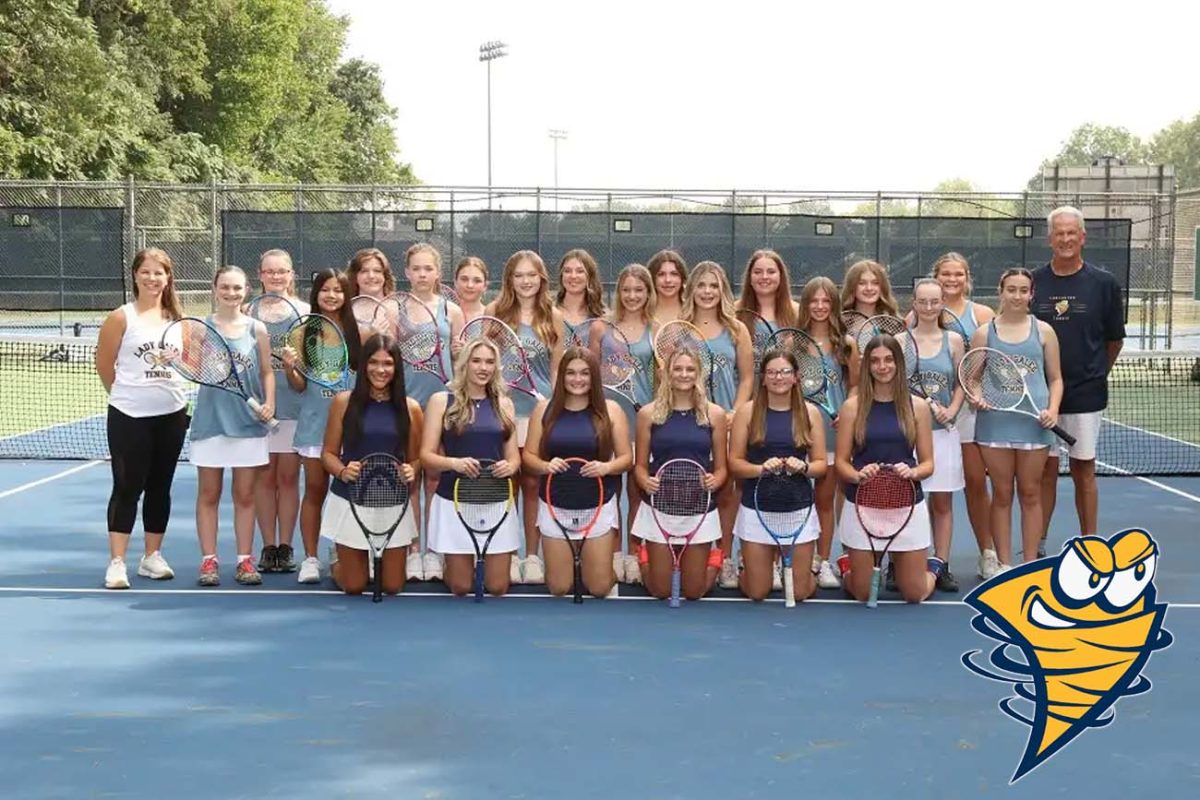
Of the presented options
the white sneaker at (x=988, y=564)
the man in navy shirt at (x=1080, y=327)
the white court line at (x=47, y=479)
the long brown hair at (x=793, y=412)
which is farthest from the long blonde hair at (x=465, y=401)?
the white court line at (x=47, y=479)

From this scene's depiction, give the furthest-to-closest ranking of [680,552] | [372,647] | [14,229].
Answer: [14,229] < [680,552] < [372,647]

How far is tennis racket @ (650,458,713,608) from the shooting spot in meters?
6.17

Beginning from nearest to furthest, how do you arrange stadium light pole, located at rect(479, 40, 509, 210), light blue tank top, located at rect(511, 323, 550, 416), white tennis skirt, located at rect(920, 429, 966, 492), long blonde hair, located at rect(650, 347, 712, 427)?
long blonde hair, located at rect(650, 347, 712, 427)
white tennis skirt, located at rect(920, 429, 966, 492)
light blue tank top, located at rect(511, 323, 550, 416)
stadium light pole, located at rect(479, 40, 509, 210)

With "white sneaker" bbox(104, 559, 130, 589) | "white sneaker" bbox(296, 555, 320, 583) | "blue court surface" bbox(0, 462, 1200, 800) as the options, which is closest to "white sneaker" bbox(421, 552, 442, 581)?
"blue court surface" bbox(0, 462, 1200, 800)

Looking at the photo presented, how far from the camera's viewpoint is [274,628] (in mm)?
5793

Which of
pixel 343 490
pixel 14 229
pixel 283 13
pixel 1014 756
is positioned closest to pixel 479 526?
pixel 343 490

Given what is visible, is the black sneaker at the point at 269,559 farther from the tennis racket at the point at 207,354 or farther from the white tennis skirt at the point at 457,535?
the white tennis skirt at the point at 457,535

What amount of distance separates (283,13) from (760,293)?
138 feet

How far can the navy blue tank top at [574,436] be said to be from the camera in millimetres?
6273

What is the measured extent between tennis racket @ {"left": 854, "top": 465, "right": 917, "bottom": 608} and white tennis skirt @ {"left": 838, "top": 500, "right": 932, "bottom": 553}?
3 centimetres

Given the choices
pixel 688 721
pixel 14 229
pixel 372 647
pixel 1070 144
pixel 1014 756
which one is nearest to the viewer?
pixel 1014 756

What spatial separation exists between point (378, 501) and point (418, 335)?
0.88 metres

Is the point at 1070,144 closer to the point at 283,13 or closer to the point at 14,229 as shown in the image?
the point at 283,13

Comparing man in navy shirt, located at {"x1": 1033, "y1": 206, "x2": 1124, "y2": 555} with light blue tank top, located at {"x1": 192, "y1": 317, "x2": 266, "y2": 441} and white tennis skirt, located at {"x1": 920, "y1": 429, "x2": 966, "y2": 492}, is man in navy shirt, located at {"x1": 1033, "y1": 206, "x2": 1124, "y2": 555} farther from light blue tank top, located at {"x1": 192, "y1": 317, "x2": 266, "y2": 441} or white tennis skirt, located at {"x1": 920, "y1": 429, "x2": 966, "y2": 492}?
light blue tank top, located at {"x1": 192, "y1": 317, "x2": 266, "y2": 441}
